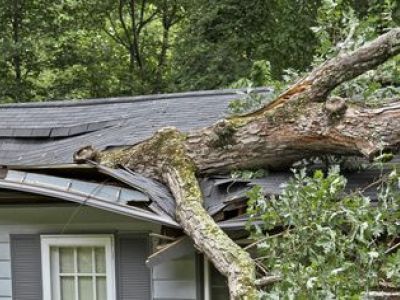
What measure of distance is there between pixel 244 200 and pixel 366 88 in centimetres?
128

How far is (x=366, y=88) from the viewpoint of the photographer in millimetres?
4176

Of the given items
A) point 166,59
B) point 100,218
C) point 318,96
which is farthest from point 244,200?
point 166,59

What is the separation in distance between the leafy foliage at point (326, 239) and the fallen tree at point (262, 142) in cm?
23

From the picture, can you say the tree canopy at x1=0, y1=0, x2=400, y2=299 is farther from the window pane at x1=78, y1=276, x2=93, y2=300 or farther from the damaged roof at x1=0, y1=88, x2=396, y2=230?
the window pane at x1=78, y1=276, x2=93, y2=300

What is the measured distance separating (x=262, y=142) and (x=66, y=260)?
1.81 metres

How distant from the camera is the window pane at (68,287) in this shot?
4535 millimetres

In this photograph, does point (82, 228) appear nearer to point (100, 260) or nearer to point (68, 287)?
point (100, 260)

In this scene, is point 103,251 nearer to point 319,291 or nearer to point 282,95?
point 282,95

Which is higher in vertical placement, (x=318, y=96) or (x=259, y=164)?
(x=318, y=96)

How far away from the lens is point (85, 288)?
4.53m

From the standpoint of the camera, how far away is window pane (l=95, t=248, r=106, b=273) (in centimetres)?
448

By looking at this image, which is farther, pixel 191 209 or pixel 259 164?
pixel 259 164

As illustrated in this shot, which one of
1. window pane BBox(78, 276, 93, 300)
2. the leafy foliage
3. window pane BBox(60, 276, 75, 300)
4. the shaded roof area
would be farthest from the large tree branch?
window pane BBox(60, 276, 75, 300)

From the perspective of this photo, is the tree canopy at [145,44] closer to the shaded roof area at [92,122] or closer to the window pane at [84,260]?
the shaded roof area at [92,122]
